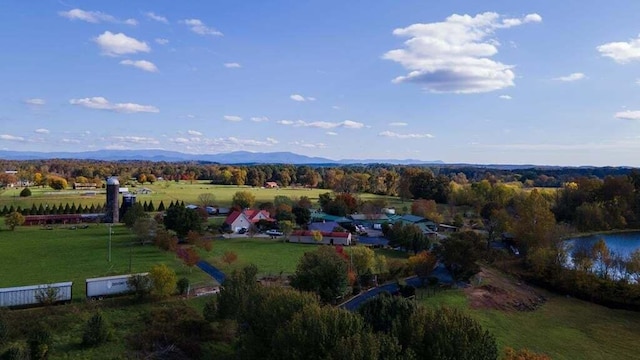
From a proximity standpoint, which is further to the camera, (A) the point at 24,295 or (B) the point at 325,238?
(B) the point at 325,238

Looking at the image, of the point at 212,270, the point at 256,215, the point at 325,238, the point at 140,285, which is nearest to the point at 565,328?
the point at 212,270

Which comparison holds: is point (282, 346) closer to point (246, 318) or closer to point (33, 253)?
point (246, 318)

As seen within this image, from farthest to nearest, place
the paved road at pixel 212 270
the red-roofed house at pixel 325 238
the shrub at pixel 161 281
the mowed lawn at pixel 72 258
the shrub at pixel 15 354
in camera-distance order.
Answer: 1. the red-roofed house at pixel 325 238
2. the paved road at pixel 212 270
3. the mowed lawn at pixel 72 258
4. the shrub at pixel 161 281
5. the shrub at pixel 15 354

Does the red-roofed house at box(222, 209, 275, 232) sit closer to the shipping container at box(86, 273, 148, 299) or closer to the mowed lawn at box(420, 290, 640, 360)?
the shipping container at box(86, 273, 148, 299)

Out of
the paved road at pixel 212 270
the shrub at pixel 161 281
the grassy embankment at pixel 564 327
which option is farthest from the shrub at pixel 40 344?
the grassy embankment at pixel 564 327

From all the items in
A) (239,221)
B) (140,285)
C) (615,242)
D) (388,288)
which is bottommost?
(388,288)

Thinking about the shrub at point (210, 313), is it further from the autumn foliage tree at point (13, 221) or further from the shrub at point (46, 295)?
the autumn foliage tree at point (13, 221)

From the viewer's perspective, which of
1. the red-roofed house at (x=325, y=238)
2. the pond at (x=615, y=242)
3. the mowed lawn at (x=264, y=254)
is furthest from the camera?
the pond at (x=615, y=242)

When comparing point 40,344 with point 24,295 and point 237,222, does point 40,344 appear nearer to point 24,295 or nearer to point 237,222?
point 24,295
